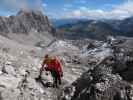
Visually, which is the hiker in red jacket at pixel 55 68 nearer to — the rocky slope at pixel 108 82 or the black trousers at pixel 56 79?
the black trousers at pixel 56 79

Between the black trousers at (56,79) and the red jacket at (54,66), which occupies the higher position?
the red jacket at (54,66)

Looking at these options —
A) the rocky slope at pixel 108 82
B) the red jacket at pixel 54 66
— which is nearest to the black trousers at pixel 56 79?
the red jacket at pixel 54 66

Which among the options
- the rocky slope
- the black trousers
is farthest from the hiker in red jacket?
the rocky slope

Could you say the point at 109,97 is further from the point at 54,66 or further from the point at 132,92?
the point at 54,66

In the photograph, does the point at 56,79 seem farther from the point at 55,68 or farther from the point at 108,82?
the point at 108,82

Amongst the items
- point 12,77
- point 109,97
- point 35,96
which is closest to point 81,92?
point 109,97

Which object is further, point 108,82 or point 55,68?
point 55,68

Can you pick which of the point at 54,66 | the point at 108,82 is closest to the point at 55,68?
the point at 54,66

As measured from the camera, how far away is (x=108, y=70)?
A: 49.1 feet

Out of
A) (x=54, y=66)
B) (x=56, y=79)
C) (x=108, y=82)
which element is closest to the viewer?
(x=108, y=82)

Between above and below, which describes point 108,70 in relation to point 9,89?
above

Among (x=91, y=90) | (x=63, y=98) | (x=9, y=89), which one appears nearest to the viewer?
(x=91, y=90)

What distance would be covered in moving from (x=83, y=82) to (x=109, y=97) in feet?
9.59

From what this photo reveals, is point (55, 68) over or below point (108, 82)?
over
